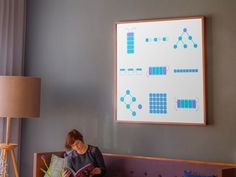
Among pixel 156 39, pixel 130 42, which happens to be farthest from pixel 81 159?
pixel 156 39

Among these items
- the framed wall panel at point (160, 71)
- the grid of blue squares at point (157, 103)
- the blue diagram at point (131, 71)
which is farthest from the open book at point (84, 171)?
the blue diagram at point (131, 71)

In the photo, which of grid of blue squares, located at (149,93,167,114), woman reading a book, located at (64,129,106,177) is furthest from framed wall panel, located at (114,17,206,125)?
woman reading a book, located at (64,129,106,177)

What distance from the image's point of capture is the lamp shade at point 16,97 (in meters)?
3.37

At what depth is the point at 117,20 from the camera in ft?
12.4

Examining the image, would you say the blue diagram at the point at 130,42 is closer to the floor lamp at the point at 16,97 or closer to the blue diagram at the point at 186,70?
the blue diagram at the point at 186,70

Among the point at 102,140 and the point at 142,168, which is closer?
the point at 142,168

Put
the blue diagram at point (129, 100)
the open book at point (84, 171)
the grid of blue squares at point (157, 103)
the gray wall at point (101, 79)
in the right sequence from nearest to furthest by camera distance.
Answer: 1. the open book at point (84, 171)
2. the gray wall at point (101, 79)
3. the grid of blue squares at point (157, 103)
4. the blue diagram at point (129, 100)

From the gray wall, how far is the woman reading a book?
17.3 inches

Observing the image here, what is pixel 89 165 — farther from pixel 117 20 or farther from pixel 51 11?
pixel 51 11

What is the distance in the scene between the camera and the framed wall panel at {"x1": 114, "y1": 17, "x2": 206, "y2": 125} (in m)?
3.40

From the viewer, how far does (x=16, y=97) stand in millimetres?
3391

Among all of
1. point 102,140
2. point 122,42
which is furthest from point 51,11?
point 102,140

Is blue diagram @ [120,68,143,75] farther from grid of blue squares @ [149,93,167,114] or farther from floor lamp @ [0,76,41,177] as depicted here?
floor lamp @ [0,76,41,177]

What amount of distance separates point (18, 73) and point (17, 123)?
60 cm
